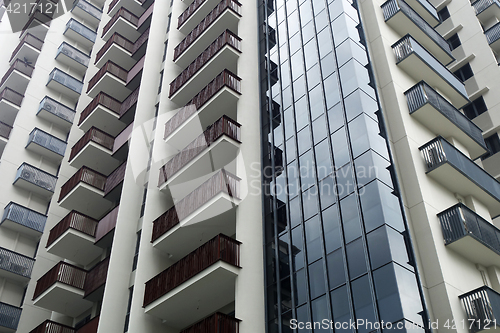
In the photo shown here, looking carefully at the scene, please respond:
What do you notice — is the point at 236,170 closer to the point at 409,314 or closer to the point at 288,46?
the point at 288,46

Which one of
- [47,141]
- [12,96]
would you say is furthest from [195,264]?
[12,96]

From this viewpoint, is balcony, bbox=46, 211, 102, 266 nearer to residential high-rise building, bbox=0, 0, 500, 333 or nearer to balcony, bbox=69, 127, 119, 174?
residential high-rise building, bbox=0, 0, 500, 333

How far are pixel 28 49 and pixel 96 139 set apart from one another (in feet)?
51.8

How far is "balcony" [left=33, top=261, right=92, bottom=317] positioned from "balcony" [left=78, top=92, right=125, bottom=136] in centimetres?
1159

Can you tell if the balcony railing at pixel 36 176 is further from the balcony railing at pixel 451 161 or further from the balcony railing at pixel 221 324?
the balcony railing at pixel 451 161

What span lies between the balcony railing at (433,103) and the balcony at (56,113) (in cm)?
2784

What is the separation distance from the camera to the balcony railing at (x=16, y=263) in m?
29.9

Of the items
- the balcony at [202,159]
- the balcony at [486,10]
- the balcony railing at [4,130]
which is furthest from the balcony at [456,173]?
the balcony railing at [4,130]

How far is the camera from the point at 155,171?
2708cm

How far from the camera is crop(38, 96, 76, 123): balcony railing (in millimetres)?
38500

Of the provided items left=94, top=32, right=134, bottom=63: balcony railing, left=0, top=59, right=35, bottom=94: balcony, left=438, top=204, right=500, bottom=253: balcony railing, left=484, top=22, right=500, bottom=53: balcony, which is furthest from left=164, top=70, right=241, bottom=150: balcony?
left=0, top=59, right=35, bottom=94: balcony

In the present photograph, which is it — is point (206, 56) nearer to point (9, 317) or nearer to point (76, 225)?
point (76, 225)

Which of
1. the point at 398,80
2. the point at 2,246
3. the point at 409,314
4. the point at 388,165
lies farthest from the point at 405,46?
the point at 2,246

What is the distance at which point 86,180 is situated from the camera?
101 feet
